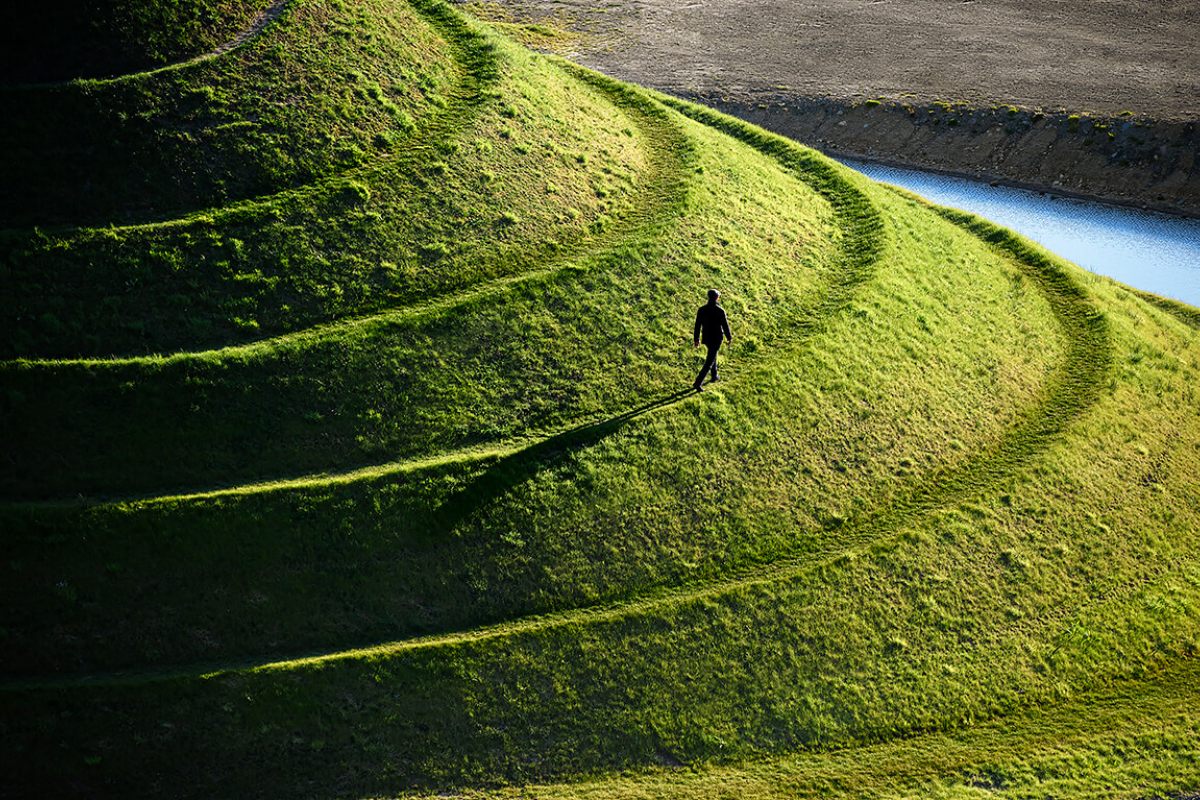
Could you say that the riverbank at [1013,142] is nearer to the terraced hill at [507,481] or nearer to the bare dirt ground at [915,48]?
the bare dirt ground at [915,48]

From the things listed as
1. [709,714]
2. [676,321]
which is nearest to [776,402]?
[676,321]

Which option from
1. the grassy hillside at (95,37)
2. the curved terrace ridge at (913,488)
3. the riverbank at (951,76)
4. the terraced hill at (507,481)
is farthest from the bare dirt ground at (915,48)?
the grassy hillside at (95,37)

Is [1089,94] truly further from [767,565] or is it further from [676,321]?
[767,565]

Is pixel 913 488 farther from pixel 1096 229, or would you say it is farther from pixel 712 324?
pixel 1096 229

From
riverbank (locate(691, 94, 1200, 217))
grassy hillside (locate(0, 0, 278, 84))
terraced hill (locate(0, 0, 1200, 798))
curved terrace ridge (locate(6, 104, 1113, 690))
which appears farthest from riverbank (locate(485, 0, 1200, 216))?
grassy hillside (locate(0, 0, 278, 84))

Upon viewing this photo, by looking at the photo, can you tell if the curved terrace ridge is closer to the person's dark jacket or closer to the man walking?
the man walking

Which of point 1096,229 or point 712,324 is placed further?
point 1096,229

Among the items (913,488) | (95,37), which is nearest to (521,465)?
(913,488)
